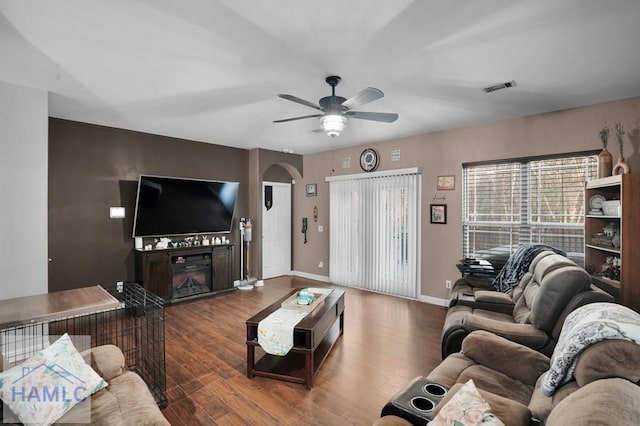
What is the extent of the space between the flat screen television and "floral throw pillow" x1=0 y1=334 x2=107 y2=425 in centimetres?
318

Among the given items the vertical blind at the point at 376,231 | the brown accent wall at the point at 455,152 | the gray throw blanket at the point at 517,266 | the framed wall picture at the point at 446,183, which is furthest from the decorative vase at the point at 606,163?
the vertical blind at the point at 376,231

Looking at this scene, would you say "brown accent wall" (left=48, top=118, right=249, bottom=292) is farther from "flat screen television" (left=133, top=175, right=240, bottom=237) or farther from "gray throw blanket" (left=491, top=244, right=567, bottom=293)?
"gray throw blanket" (left=491, top=244, right=567, bottom=293)

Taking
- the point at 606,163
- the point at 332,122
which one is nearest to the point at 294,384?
the point at 332,122

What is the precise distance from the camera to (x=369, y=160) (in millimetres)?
5816

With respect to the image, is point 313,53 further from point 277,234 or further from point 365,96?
point 277,234

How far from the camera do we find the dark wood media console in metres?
4.73

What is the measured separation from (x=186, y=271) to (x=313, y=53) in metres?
4.20

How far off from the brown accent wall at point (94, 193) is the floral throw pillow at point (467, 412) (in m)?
4.95

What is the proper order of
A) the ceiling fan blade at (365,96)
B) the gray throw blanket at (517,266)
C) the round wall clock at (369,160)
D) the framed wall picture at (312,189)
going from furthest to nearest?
the framed wall picture at (312,189)
the round wall clock at (369,160)
the gray throw blanket at (517,266)
the ceiling fan blade at (365,96)

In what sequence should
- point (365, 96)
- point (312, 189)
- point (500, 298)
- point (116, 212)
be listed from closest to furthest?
point (365, 96), point (500, 298), point (116, 212), point (312, 189)

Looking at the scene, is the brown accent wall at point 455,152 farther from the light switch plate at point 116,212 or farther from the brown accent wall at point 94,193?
the light switch plate at point 116,212

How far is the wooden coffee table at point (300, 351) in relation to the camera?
8.96 feet

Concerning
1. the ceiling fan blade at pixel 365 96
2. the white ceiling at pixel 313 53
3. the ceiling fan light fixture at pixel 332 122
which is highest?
the white ceiling at pixel 313 53

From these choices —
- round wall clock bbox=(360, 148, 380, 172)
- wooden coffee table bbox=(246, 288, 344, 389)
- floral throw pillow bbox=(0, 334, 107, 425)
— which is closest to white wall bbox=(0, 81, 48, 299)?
floral throw pillow bbox=(0, 334, 107, 425)
